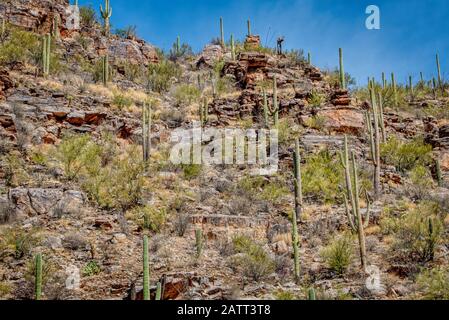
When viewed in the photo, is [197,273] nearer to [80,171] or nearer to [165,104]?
[80,171]

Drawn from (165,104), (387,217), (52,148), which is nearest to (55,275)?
(52,148)

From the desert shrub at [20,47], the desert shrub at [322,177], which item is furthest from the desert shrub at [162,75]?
the desert shrub at [322,177]

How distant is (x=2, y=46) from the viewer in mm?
18922

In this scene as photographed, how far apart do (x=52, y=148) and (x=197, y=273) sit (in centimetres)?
Result: 780

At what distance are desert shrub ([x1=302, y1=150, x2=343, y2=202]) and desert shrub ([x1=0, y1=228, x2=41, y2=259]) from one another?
7.55 metres

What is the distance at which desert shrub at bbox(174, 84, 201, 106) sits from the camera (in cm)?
2092

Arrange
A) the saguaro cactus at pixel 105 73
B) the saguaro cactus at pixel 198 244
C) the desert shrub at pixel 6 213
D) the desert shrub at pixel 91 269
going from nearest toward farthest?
the desert shrub at pixel 91 269 < the saguaro cactus at pixel 198 244 < the desert shrub at pixel 6 213 < the saguaro cactus at pixel 105 73

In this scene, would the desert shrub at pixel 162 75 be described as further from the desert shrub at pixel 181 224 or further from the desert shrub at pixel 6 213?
the desert shrub at pixel 6 213

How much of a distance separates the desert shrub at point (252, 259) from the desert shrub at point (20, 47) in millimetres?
13194

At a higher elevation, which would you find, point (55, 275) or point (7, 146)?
point (7, 146)

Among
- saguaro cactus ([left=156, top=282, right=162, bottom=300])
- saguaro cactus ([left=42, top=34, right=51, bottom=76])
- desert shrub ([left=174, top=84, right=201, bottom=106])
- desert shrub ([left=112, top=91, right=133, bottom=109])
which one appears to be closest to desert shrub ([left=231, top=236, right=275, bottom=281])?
saguaro cactus ([left=156, top=282, right=162, bottom=300])

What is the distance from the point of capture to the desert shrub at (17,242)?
8.66 metres

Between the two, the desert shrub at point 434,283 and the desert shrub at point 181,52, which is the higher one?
the desert shrub at point 181,52
